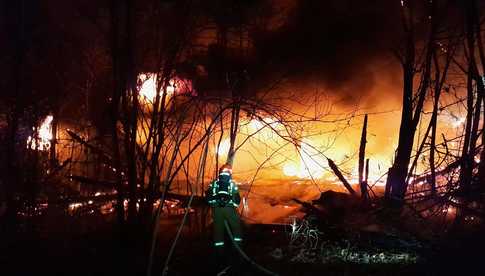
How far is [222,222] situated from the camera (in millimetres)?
7906

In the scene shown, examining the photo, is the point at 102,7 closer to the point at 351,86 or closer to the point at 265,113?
the point at 265,113

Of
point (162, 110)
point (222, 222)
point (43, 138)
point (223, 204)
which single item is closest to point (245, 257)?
point (222, 222)

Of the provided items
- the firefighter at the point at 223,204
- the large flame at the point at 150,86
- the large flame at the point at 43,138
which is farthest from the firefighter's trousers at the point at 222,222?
the large flame at the point at 43,138

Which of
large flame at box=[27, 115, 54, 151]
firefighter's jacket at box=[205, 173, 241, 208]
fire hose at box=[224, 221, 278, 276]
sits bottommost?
fire hose at box=[224, 221, 278, 276]

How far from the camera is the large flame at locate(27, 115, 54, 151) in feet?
31.2

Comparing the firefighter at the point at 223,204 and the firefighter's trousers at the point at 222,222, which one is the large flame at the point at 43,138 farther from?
the firefighter's trousers at the point at 222,222

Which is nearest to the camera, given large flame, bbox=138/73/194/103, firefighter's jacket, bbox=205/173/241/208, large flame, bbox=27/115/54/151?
firefighter's jacket, bbox=205/173/241/208

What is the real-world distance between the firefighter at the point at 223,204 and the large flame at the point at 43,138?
3958 millimetres

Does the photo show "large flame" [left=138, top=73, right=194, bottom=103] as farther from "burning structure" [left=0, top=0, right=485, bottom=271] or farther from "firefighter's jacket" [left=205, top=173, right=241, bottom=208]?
"firefighter's jacket" [left=205, top=173, right=241, bottom=208]

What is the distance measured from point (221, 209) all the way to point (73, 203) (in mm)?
3677

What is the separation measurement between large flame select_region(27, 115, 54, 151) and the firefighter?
13.0 ft

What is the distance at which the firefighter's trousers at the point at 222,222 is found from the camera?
784cm

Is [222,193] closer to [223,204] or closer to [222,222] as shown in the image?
[223,204]

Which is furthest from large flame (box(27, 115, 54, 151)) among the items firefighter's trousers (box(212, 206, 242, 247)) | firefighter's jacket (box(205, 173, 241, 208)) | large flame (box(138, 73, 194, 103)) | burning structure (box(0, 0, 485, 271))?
firefighter's trousers (box(212, 206, 242, 247))
